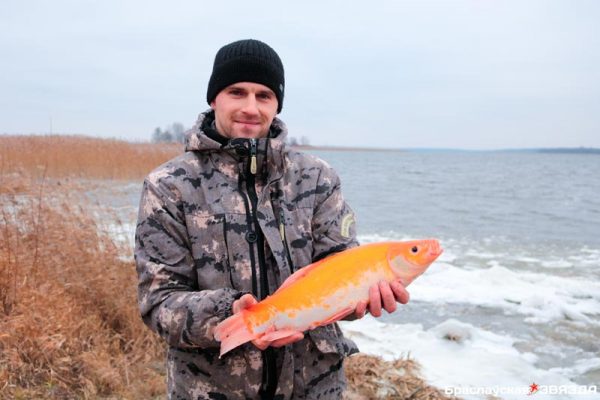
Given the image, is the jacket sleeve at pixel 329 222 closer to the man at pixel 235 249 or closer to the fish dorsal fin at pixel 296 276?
the man at pixel 235 249

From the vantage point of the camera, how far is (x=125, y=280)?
551 centimetres

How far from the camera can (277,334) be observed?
2.06 m

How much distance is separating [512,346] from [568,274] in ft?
14.6

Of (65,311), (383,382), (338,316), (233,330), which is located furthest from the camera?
(383,382)

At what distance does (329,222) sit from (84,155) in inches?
476

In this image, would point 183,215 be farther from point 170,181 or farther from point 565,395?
point 565,395


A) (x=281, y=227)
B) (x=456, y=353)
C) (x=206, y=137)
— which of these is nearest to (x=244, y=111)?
(x=206, y=137)

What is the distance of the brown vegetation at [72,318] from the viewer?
4148 millimetres

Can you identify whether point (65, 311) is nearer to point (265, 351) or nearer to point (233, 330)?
point (265, 351)

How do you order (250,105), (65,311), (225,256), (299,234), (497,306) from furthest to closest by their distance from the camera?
(497,306) < (65,311) < (250,105) < (299,234) < (225,256)

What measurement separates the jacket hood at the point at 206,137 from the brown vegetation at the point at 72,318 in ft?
8.66

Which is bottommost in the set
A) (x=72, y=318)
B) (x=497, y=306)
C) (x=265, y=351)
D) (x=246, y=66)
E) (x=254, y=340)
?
(x=497, y=306)

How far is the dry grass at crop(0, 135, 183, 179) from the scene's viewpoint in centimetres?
959

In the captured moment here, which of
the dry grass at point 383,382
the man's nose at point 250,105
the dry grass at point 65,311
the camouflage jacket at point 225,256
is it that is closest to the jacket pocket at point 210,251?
the camouflage jacket at point 225,256
